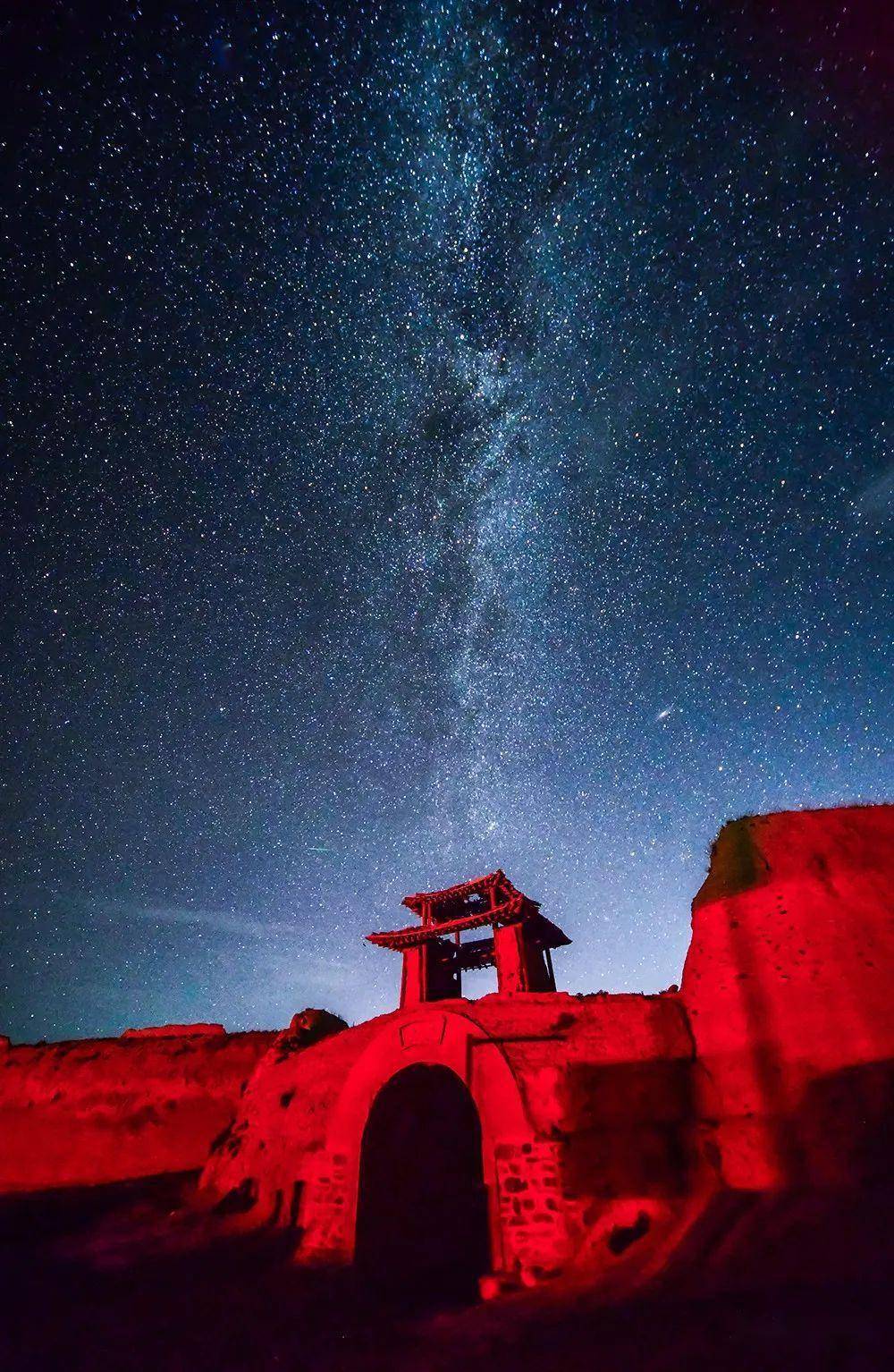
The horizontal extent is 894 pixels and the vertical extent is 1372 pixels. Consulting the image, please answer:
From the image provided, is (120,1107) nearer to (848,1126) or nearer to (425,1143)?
(425,1143)

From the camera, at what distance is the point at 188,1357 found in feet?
21.1

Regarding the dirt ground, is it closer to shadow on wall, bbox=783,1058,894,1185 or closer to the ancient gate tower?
shadow on wall, bbox=783,1058,894,1185

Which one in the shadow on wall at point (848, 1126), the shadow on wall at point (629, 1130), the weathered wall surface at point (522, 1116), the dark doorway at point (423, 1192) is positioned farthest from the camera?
the dark doorway at point (423, 1192)

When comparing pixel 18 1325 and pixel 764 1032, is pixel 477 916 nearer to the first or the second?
pixel 764 1032

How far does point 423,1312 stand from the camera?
27.3 feet

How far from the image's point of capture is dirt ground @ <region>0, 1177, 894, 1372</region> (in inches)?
176

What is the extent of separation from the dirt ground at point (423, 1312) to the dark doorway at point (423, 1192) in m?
1.01

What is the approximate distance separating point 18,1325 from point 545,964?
15.8 m

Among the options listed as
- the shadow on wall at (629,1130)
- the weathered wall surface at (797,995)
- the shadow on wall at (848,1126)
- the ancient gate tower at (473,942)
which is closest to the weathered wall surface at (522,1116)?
the shadow on wall at (629,1130)

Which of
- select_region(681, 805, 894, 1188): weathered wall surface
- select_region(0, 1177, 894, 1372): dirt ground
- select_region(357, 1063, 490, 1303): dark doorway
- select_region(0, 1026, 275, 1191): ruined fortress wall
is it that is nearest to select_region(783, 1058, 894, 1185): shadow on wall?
select_region(681, 805, 894, 1188): weathered wall surface

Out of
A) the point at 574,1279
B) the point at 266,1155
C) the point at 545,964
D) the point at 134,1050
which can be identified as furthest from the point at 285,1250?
the point at 545,964

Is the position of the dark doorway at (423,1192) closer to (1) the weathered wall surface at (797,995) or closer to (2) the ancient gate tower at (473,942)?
(1) the weathered wall surface at (797,995)

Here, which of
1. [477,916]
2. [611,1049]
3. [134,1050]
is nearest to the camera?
[611,1049]

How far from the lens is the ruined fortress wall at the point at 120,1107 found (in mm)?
15781
